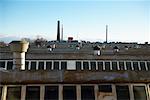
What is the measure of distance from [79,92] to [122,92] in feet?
4.27

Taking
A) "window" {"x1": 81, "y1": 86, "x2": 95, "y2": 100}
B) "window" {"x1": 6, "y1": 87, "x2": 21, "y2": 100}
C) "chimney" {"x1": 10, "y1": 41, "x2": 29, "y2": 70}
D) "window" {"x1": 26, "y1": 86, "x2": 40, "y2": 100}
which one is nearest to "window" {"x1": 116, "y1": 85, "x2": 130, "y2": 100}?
"window" {"x1": 81, "y1": 86, "x2": 95, "y2": 100}

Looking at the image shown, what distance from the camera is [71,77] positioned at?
319 inches

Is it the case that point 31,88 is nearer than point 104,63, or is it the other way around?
point 31,88

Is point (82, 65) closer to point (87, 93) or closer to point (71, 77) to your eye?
point (71, 77)

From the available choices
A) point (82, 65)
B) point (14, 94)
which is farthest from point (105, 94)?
point (82, 65)

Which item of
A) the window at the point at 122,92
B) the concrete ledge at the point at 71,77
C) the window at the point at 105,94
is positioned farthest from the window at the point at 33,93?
the window at the point at 122,92

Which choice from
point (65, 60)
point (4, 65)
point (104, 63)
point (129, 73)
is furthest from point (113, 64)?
point (129, 73)

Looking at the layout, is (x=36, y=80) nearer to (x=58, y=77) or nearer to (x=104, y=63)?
(x=58, y=77)

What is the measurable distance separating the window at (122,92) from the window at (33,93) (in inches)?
93.3

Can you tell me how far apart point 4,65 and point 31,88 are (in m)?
15.4

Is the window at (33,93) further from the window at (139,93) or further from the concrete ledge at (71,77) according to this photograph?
the window at (139,93)

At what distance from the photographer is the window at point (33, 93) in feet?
25.3

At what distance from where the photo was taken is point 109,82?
8.03m

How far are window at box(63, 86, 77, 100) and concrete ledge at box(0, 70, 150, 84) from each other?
0.61 feet
